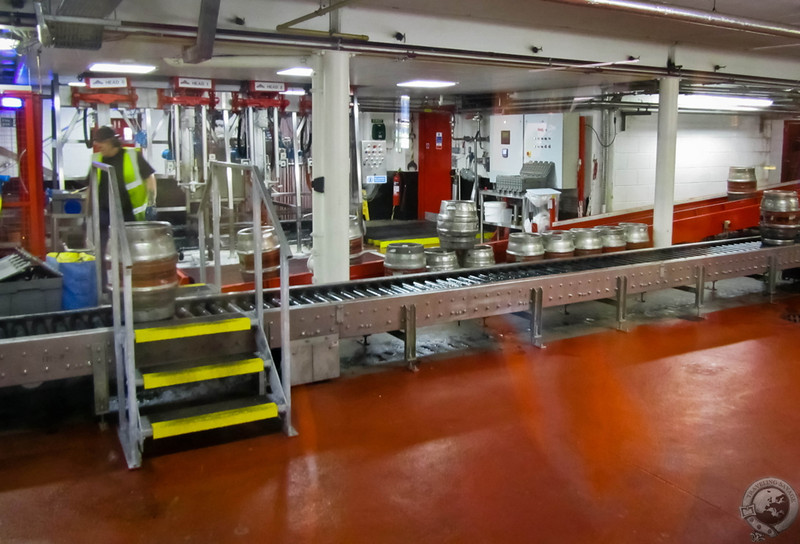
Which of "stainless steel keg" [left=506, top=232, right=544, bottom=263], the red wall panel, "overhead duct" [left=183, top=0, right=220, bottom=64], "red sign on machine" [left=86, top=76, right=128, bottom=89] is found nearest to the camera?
"overhead duct" [left=183, top=0, right=220, bottom=64]

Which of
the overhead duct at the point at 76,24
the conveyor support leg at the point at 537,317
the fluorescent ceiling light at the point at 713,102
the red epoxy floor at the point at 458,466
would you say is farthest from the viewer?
the fluorescent ceiling light at the point at 713,102

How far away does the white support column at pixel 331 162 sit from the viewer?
252 inches

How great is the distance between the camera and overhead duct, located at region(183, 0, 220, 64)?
5.15 m

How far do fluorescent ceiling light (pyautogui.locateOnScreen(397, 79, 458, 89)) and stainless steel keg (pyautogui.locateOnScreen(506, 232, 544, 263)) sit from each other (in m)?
4.00

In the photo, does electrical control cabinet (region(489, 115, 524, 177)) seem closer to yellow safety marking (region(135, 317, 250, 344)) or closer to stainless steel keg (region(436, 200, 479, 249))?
stainless steel keg (region(436, 200, 479, 249))

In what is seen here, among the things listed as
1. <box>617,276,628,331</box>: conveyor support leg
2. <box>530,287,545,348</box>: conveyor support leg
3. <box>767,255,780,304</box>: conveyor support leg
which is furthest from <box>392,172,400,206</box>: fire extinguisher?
<box>530,287,545,348</box>: conveyor support leg

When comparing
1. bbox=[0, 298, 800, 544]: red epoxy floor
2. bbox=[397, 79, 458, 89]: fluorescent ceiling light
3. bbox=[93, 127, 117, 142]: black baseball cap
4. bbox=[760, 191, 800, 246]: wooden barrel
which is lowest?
bbox=[0, 298, 800, 544]: red epoxy floor

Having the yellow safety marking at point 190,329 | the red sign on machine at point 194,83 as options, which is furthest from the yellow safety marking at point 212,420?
the red sign on machine at point 194,83

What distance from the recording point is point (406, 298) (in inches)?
223

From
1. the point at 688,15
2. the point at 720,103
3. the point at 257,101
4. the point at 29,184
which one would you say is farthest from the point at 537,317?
the point at 720,103

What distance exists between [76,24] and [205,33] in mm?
940

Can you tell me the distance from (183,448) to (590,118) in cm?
1021

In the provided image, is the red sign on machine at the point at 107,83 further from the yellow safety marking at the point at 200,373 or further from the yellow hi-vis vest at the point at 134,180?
the yellow safety marking at the point at 200,373

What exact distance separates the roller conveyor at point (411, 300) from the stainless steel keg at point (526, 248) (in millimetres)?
187
